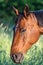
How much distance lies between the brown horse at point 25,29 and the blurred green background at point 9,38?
2246 millimetres

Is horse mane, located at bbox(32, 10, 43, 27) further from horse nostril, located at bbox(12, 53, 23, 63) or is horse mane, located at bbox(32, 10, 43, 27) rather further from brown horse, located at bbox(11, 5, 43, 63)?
horse nostril, located at bbox(12, 53, 23, 63)

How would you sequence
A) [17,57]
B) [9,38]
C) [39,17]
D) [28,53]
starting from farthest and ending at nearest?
1. [9,38]
2. [28,53]
3. [39,17]
4. [17,57]

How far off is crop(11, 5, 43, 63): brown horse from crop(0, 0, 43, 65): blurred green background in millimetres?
2246

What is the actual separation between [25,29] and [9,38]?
2861mm

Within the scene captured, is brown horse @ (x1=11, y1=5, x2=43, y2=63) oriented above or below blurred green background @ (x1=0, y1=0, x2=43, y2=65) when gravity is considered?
above

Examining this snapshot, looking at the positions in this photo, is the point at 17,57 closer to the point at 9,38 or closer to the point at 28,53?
the point at 28,53

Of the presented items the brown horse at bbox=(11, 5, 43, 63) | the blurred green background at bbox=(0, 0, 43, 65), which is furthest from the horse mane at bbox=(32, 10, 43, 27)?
the blurred green background at bbox=(0, 0, 43, 65)

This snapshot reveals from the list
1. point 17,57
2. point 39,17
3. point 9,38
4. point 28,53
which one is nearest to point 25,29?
point 39,17

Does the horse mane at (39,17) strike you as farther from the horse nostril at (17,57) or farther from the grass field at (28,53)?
the grass field at (28,53)

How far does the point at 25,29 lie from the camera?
13.8 ft

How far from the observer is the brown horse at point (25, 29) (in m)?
4.18

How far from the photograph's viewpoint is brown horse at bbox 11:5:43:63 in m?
4.18

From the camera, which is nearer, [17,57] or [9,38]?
[17,57]

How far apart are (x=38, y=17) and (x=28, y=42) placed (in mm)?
346
